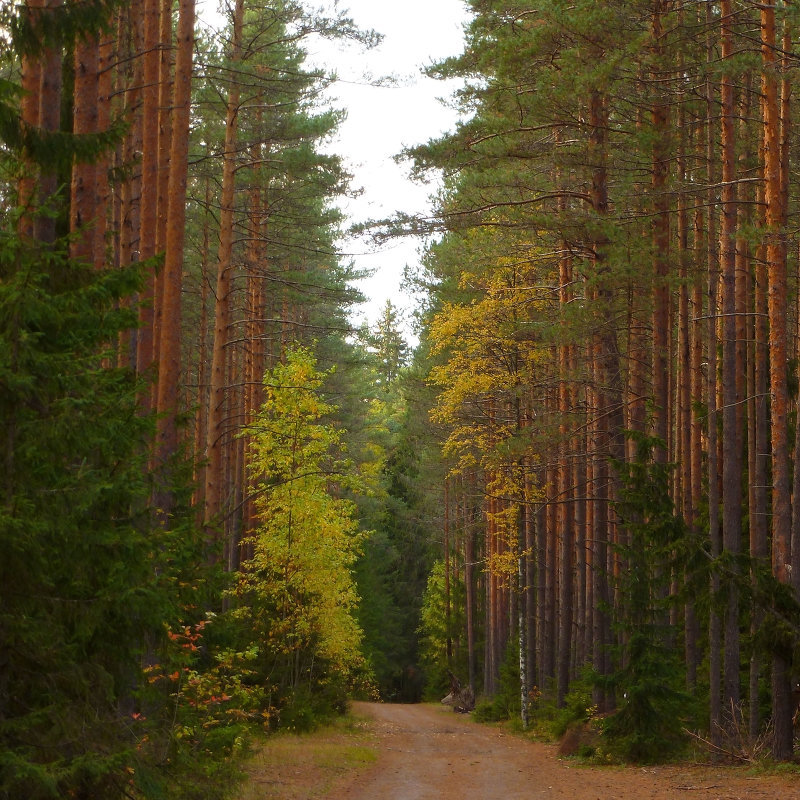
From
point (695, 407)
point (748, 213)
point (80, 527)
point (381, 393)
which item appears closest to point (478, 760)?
point (695, 407)

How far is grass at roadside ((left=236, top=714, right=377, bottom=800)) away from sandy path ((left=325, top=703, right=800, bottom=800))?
13.5 inches

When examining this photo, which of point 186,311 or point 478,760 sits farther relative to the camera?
point 186,311

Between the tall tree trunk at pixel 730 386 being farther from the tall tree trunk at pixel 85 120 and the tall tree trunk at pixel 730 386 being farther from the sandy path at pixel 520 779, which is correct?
the tall tree trunk at pixel 85 120

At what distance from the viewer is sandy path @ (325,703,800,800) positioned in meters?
11.9

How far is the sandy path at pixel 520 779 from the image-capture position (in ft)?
39.0

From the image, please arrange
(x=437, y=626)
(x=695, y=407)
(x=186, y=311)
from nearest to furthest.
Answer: (x=695, y=407)
(x=186, y=311)
(x=437, y=626)

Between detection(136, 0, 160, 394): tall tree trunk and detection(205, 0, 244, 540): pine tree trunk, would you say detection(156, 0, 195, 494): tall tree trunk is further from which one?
detection(205, 0, 244, 540): pine tree trunk

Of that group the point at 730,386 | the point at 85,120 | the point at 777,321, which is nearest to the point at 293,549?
the point at 730,386

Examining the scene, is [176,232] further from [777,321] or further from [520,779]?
[520,779]

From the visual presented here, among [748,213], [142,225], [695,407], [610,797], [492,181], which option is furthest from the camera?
[695,407]

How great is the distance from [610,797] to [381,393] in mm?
67893

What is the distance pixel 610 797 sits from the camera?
39.9ft

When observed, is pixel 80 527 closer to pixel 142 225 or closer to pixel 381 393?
pixel 142 225

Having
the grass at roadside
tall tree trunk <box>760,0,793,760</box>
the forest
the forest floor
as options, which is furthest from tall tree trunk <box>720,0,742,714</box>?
the grass at roadside
